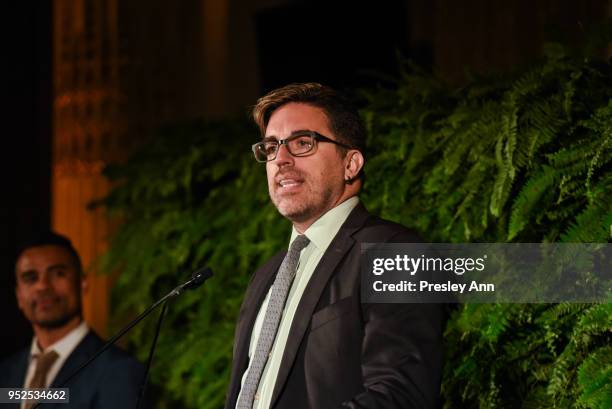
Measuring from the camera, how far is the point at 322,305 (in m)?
2.70

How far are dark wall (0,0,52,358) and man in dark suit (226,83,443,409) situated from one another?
468 centimetres

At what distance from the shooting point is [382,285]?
2.64 meters

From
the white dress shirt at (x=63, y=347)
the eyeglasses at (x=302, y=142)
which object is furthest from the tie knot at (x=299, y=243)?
the white dress shirt at (x=63, y=347)

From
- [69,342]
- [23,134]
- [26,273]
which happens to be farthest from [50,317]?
[23,134]

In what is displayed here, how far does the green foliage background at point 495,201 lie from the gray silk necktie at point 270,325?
0.61 metres

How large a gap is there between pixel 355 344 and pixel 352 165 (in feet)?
1.98

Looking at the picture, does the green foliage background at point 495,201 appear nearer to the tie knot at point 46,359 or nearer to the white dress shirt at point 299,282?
the white dress shirt at point 299,282

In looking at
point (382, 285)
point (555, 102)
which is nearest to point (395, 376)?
point (382, 285)

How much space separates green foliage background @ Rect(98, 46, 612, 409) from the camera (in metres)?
2.88

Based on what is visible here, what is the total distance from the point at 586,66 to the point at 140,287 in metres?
3.04

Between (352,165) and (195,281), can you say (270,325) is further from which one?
(352,165)

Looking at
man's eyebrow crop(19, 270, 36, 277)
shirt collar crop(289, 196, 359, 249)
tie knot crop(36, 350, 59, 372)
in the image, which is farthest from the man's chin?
shirt collar crop(289, 196, 359, 249)

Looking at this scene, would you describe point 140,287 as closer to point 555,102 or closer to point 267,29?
point 555,102

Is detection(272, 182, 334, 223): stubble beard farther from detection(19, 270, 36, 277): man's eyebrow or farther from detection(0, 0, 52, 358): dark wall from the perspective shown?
detection(0, 0, 52, 358): dark wall
